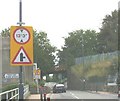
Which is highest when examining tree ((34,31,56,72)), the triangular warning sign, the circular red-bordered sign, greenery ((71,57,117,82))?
tree ((34,31,56,72))

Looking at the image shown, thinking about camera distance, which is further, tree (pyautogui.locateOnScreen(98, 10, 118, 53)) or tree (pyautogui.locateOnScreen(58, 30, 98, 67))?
tree (pyautogui.locateOnScreen(58, 30, 98, 67))

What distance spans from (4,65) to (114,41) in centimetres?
2425

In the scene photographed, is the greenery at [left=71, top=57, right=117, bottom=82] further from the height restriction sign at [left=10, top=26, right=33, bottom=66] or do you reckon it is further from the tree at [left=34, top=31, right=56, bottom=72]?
the height restriction sign at [left=10, top=26, right=33, bottom=66]

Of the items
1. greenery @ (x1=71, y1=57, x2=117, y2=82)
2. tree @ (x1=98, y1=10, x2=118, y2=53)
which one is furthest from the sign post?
tree @ (x1=98, y1=10, x2=118, y2=53)

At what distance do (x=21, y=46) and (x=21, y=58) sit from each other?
0.42 metres

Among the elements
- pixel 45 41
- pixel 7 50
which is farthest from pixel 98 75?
pixel 45 41

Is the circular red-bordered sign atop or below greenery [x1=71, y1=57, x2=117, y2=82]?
below

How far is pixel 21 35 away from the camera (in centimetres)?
1424

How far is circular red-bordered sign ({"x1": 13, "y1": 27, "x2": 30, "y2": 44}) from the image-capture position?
46.2 ft

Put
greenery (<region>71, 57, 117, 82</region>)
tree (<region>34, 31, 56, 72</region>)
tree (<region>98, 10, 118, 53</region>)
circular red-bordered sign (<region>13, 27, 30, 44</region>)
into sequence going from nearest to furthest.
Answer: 1. circular red-bordered sign (<region>13, 27, 30, 44</region>)
2. greenery (<region>71, 57, 117, 82</region>)
3. tree (<region>98, 10, 118, 53</region>)
4. tree (<region>34, 31, 56, 72</region>)

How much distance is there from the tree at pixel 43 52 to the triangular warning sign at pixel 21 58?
265 feet

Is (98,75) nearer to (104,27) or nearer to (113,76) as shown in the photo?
(113,76)

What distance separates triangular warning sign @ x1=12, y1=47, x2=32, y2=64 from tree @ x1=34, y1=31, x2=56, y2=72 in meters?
80.9

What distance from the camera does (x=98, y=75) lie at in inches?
2712
